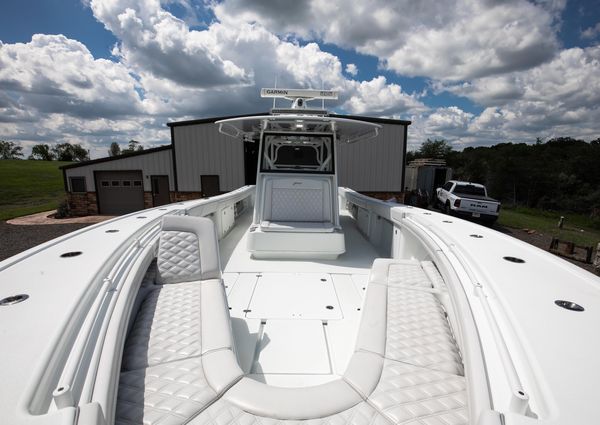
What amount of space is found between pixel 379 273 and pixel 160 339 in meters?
1.47

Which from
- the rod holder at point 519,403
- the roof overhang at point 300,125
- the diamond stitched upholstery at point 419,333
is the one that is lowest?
the diamond stitched upholstery at point 419,333

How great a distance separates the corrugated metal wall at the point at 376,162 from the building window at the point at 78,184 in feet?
36.8

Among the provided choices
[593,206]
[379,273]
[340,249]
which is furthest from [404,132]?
[593,206]

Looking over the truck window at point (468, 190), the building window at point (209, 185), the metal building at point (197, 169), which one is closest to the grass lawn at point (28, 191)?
the metal building at point (197, 169)

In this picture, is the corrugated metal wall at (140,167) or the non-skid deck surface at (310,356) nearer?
the non-skid deck surface at (310,356)

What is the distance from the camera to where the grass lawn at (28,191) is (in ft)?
53.4

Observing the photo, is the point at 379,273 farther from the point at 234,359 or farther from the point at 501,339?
the point at 234,359

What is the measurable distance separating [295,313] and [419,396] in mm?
1332

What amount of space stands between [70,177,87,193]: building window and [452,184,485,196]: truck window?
15.7 meters

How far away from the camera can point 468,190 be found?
11.9m

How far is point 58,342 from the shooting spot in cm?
104

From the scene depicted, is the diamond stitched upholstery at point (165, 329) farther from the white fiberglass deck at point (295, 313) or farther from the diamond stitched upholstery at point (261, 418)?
the white fiberglass deck at point (295, 313)

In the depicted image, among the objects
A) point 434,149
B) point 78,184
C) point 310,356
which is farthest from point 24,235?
point 434,149

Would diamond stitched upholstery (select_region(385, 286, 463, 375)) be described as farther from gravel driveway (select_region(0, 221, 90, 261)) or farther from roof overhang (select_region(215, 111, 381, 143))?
gravel driveway (select_region(0, 221, 90, 261))
